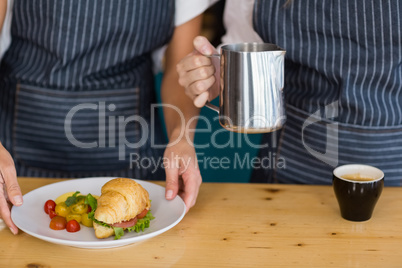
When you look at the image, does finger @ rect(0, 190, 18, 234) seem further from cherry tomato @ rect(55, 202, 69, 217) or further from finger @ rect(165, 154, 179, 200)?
finger @ rect(165, 154, 179, 200)

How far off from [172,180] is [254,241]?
25 centimetres

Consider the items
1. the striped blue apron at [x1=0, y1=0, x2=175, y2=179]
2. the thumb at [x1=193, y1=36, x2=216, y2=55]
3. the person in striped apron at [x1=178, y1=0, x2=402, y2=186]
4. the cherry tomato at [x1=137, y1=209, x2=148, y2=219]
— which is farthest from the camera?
the striped blue apron at [x1=0, y1=0, x2=175, y2=179]

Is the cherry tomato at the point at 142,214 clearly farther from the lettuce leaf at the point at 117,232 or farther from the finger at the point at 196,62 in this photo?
the finger at the point at 196,62

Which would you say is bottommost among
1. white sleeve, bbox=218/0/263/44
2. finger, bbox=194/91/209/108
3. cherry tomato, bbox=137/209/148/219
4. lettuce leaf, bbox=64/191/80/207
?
cherry tomato, bbox=137/209/148/219

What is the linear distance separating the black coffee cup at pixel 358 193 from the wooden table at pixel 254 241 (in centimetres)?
2

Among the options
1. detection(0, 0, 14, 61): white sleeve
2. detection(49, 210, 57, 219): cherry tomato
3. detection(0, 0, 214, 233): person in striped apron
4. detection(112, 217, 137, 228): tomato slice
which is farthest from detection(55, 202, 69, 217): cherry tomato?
detection(0, 0, 14, 61): white sleeve

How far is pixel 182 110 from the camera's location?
159 centimetres

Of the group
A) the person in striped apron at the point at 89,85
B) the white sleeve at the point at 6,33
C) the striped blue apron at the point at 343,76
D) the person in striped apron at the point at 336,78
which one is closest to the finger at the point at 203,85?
the person in striped apron at the point at 336,78

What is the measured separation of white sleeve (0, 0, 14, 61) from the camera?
1555 millimetres

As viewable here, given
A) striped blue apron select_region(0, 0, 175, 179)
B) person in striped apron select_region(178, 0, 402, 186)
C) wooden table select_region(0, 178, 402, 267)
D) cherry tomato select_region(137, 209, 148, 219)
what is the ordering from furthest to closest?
striped blue apron select_region(0, 0, 175, 179)
person in striped apron select_region(178, 0, 402, 186)
cherry tomato select_region(137, 209, 148, 219)
wooden table select_region(0, 178, 402, 267)

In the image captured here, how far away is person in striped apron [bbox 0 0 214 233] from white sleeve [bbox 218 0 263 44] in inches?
3.7

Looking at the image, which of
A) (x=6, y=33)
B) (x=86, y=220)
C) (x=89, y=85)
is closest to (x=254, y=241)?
(x=86, y=220)

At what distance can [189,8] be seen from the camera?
62.6 inches

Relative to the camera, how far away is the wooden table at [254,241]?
3.34ft
